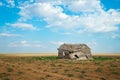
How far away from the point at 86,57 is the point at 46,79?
39104mm

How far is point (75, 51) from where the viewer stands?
55.6m

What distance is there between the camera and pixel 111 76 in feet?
73.2

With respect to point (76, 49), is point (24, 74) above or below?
below

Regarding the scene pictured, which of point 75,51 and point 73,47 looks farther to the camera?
point 73,47

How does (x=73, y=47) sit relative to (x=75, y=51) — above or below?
above

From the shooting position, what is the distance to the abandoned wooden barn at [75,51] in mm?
55156

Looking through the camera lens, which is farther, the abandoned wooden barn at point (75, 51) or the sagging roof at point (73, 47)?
the sagging roof at point (73, 47)

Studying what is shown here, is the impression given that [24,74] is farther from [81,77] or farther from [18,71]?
[81,77]

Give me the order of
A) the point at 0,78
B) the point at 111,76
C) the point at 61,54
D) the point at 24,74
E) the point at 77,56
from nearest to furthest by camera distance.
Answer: the point at 0,78, the point at 24,74, the point at 111,76, the point at 77,56, the point at 61,54

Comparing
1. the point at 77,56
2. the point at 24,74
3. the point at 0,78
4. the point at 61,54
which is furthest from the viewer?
the point at 61,54

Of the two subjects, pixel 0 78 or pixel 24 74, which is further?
pixel 24 74

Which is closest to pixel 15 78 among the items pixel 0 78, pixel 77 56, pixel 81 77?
pixel 0 78

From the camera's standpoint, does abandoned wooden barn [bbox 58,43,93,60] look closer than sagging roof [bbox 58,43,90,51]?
Yes

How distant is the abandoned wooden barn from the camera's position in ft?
181
